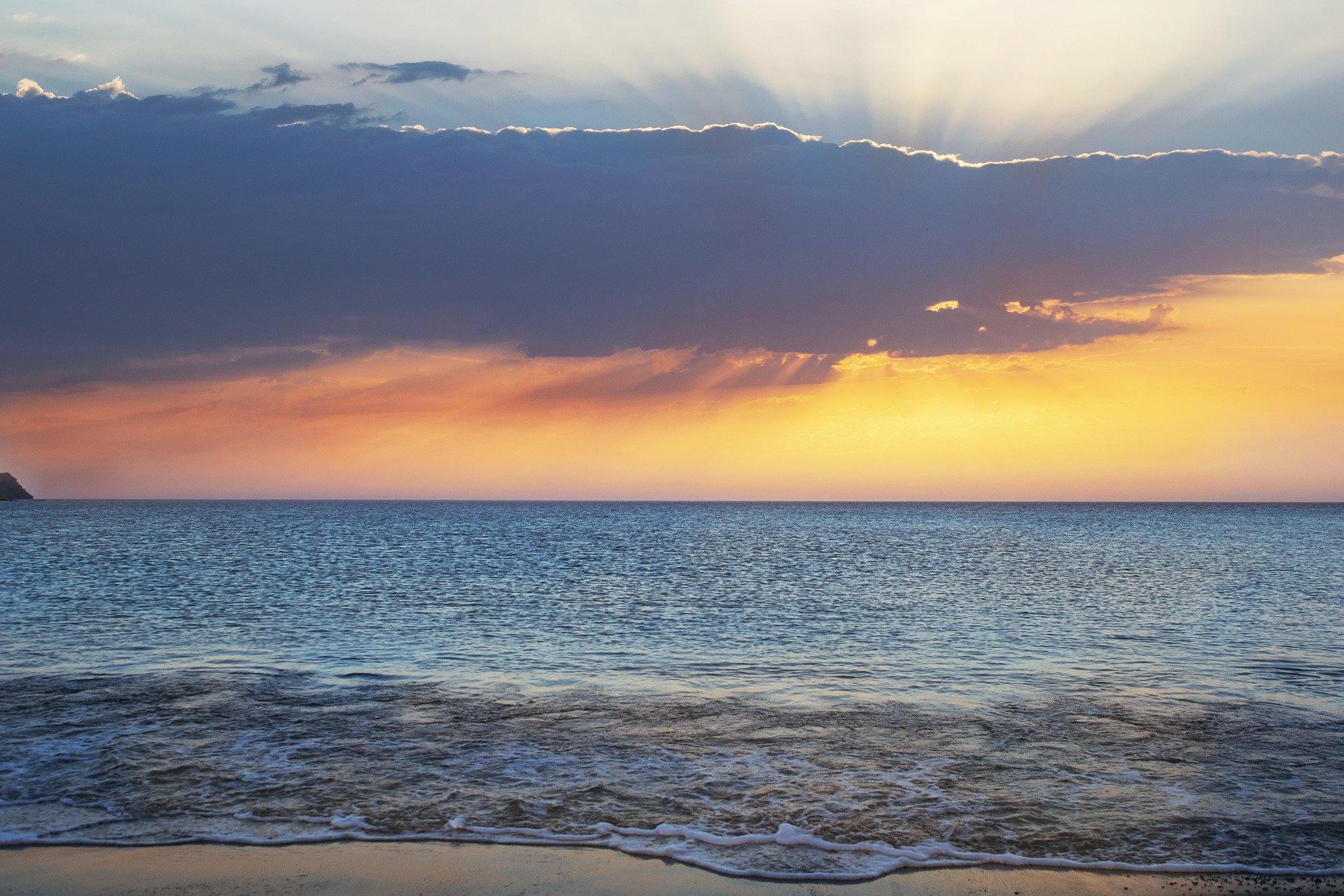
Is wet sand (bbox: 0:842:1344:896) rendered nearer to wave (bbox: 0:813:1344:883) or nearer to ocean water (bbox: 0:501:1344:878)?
wave (bbox: 0:813:1344:883)

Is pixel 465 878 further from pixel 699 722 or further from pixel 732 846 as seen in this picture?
pixel 699 722

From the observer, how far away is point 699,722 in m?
16.0

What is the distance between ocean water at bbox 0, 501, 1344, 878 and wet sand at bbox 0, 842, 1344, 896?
0.34 meters

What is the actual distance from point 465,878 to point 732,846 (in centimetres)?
294

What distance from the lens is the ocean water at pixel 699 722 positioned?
10969mm

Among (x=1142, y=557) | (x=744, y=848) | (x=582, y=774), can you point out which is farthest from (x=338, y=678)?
(x=1142, y=557)

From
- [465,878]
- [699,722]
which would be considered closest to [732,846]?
[465,878]

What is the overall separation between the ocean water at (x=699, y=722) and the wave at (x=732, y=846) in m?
0.05

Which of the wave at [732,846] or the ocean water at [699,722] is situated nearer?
the wave at [732,846]

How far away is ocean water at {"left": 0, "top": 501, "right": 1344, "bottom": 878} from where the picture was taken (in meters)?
11.0

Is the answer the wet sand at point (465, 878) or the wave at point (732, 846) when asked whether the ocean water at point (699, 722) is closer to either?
the wave at point (732, 846)

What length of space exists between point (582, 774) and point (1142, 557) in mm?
62530

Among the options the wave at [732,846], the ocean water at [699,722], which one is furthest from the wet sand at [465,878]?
the ocean water at [699,722]

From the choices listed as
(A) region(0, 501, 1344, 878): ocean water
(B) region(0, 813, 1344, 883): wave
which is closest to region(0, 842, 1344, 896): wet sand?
(B) region(0, 813, 1344, 883): wave
